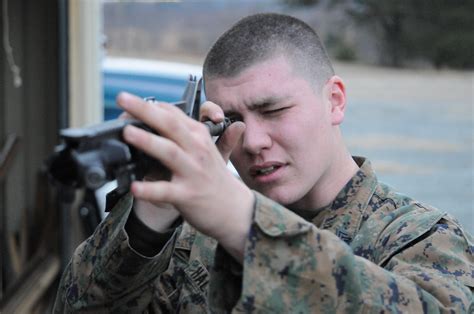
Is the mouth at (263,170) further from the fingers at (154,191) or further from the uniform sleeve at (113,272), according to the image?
the fingers at (154,191)

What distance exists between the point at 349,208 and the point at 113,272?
2.05 ft

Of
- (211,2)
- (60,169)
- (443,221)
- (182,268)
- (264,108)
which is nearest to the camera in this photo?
(60,169)

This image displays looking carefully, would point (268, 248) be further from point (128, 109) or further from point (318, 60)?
point (318, 60)

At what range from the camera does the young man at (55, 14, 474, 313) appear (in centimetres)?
141

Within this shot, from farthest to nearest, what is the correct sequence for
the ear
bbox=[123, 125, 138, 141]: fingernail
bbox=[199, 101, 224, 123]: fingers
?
the ear → bbox=[199, 101, 224, 123]: fingers → bbox=[123, 125, 138, 141]: fingernail

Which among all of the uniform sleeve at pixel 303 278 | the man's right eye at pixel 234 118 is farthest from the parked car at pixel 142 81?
the uniform sleeve at pixel 303 278

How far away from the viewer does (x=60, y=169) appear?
51.1 inches

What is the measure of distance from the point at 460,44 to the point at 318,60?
2716 centimetres

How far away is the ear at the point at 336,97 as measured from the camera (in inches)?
90.2

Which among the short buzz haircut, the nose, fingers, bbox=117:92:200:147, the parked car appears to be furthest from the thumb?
the parked car

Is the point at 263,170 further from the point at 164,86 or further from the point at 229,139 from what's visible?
the point at 164,86

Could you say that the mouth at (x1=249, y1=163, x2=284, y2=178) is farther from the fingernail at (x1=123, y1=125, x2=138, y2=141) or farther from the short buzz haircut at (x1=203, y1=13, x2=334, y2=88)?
the fingernail at (x1=123, y1=125, x2=138, y2=141)

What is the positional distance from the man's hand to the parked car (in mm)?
4759

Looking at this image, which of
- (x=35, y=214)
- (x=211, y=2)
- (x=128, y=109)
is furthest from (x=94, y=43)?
(x=211, y=2)
